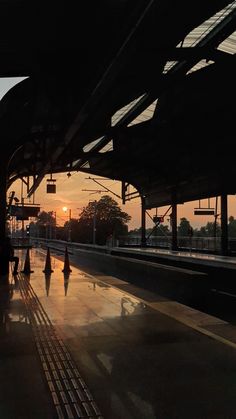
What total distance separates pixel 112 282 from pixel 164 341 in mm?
7668

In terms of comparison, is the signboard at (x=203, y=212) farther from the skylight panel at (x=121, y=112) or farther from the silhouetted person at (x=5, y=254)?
the silhouetted person at (x=5, y=254)

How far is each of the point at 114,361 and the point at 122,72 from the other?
264 inches

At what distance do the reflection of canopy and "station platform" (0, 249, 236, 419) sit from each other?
4.47 m

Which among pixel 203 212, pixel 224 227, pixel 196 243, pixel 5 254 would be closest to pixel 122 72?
pixel 5 254

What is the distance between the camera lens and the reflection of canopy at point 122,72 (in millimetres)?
8844

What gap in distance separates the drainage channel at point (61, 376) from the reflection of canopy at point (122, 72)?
4646mm

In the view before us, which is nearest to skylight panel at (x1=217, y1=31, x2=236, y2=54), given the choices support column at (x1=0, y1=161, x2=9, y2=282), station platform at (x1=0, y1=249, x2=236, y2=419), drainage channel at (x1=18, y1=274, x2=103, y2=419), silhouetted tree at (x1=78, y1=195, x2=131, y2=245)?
station platform at (x1=0, y1=249, x2=236, y2=419)

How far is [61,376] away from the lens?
17.3 feet

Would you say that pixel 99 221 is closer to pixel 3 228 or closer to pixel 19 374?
pixel 3 228

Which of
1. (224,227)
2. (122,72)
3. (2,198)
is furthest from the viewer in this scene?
(224,227)

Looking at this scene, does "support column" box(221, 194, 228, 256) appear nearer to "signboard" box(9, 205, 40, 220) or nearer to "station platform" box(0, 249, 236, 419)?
"signboard" box(9, 205, 40, 220)

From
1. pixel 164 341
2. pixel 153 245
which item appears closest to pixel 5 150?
pixel 164 341

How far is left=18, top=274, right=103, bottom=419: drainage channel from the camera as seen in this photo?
4289mm

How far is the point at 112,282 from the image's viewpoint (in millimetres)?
14289
